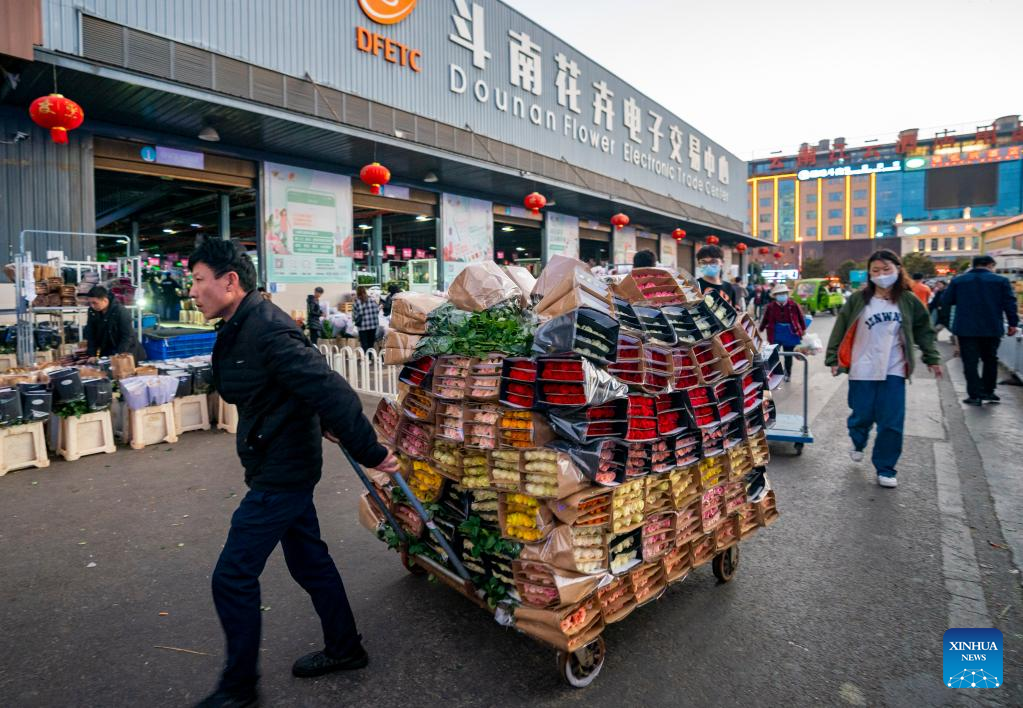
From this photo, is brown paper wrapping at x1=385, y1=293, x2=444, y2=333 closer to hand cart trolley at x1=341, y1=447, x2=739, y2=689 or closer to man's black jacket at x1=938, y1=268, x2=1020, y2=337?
hand cart trolley at x1=341, y1=447, x2=739, y2=689

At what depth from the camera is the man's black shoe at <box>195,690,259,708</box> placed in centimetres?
234

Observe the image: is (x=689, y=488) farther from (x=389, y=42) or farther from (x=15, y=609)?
(x=389, y=42)

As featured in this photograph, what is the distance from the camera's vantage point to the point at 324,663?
8.72 ft

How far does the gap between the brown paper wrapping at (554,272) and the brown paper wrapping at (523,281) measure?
0.11m

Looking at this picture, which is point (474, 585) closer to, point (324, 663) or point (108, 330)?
point (324, 663)

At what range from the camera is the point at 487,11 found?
16203 mm

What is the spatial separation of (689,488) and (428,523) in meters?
1.37

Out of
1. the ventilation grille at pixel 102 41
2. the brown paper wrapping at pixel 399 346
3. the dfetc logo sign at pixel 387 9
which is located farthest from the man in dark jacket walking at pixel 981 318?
the ventilation grille at pixel 102 41

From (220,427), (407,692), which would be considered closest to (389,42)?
(220,427)

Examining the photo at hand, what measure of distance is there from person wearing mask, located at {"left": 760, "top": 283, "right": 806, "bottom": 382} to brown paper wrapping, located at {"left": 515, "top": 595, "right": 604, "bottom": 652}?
26.1 ft

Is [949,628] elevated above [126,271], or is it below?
below

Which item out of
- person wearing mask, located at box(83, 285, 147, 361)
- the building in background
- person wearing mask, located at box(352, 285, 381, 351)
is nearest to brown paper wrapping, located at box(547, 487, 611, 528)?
person wearing mask, located at box(83, 285, 147, 361)

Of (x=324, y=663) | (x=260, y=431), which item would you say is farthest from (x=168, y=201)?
(x=324, y=663)

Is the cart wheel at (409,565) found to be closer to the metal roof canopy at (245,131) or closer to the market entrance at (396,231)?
the metal roof canopy at (245,131)
